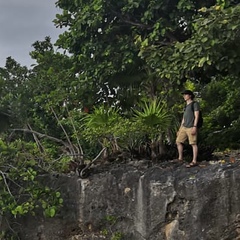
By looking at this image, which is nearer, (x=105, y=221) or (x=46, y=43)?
(x=105, y=221)

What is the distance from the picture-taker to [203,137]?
10477 millimetres

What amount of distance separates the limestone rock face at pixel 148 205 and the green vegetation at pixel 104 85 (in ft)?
1.40

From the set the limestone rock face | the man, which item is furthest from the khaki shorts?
the limestone rock face

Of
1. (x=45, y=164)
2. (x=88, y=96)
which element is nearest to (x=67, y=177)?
(x=45, y=164)

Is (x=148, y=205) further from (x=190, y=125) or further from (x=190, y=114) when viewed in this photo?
(x=190, y=114)

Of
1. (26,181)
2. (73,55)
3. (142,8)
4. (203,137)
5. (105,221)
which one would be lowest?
(105,221)

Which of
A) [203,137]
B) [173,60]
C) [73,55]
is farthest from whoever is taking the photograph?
[203,137]

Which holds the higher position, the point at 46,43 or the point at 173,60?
the point at 46,43

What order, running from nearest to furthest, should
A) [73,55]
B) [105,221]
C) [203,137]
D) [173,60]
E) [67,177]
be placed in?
[173,60]
[105,221]
[67,177]
[73,55]
[203,137]

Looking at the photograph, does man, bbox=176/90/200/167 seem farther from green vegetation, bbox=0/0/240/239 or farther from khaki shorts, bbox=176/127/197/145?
green vegetation, bbox=0/0/240/239

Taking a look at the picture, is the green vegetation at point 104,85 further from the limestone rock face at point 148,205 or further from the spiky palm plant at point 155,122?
the limestone rock face at point 148,205

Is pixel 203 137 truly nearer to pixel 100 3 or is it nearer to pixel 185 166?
pixel 185 166

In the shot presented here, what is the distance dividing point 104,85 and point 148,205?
2.87 metres

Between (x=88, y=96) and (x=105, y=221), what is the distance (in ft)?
8.81
